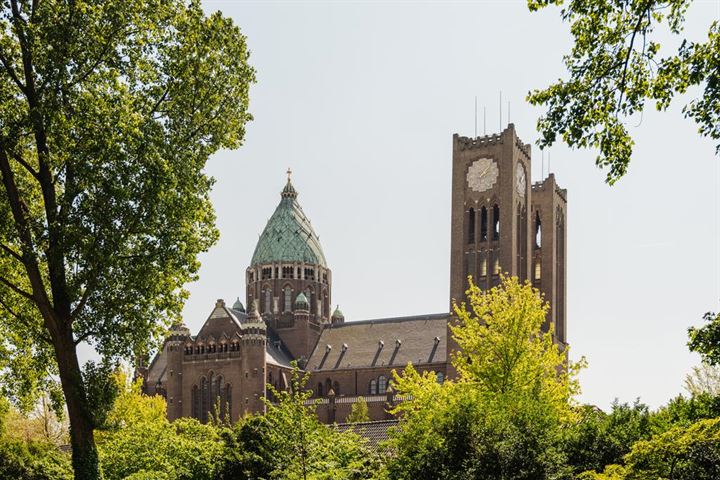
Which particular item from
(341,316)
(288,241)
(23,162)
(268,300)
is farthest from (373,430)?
(341,316)

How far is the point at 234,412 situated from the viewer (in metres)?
83.8

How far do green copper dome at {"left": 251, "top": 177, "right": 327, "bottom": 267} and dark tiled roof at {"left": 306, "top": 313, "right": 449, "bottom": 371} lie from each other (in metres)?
8.36

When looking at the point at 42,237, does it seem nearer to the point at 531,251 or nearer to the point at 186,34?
the point at 186,34

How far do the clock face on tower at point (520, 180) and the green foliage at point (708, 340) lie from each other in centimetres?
6722

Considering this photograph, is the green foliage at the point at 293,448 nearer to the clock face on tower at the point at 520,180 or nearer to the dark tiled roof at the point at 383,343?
the clock face on tower at the point at 520,180

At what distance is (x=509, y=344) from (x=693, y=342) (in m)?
23.2

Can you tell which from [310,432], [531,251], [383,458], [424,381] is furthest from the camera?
[531,251]

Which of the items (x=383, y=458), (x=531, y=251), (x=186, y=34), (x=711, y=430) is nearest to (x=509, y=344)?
(x=383, y=458)

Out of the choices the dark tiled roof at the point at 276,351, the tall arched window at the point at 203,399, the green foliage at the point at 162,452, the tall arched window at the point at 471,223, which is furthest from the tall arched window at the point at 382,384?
the green foliage at the point at 162,452

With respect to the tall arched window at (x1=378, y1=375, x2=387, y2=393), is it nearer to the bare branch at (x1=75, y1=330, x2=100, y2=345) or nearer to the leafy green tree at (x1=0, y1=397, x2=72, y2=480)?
the leafy green tree at (x1=0, y1=397, x2=72, y2=480)

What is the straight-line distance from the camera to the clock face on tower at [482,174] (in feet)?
260

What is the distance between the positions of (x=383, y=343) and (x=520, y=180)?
2052 cm

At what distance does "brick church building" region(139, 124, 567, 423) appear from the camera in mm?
79000

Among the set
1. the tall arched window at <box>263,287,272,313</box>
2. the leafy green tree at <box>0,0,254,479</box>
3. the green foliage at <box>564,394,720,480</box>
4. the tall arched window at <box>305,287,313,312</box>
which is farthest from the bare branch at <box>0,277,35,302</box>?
the tall arched window at <box>305,287,313,312</box>
